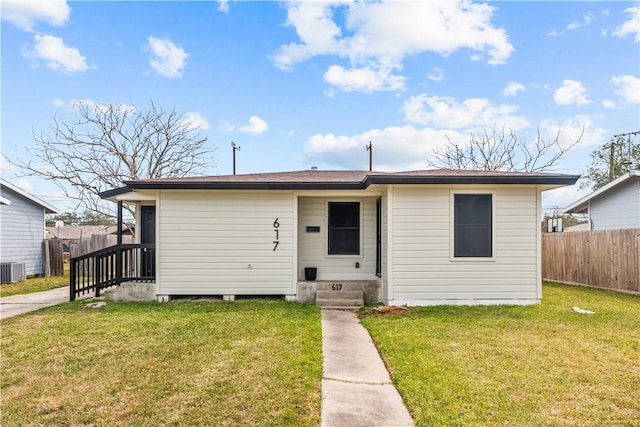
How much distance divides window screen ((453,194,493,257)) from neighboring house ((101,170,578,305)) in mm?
19

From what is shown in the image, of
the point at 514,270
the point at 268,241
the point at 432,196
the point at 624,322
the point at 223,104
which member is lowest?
the point at 624,322

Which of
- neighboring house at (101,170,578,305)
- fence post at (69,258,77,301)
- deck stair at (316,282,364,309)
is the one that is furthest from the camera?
fence post at (69,258,77,301)

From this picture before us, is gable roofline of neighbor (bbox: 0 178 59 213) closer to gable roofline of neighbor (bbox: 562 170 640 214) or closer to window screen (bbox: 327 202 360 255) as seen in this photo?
window screen (bbox: 327 202 360 255)

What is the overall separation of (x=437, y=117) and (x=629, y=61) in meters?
7.19

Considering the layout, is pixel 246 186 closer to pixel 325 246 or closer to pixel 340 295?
pixel 325 246

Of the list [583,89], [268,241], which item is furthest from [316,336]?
[583,89]

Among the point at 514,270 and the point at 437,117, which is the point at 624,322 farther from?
the point at 437,117

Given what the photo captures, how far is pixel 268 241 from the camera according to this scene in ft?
25.3

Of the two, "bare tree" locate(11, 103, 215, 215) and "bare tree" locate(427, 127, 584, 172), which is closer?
"bare tree" locate(11, 103, 215, 215)

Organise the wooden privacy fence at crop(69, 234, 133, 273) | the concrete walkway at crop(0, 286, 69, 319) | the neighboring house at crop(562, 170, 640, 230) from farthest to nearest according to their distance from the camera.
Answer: the wooden privacy fence at crop(69, 234, 133, 273)
the neighboring house at crop(562, 170, 640, 230)
the concrete walkway at crop(0, 286, 69, 319)

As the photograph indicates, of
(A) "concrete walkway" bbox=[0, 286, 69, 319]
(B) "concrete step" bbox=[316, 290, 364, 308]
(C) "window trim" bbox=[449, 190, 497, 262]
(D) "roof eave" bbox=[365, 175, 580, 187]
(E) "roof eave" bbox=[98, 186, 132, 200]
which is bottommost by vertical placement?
(A) "concrete walkway" bbox=[0, 286, 69, 319]

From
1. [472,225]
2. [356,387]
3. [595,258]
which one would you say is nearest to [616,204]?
[595,258]

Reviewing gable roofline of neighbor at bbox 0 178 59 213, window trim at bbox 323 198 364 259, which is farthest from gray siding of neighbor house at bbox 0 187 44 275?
window trim at bbox 323 198 364 259

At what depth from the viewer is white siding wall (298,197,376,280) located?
8.33 m
